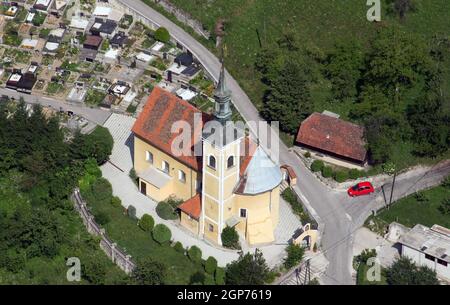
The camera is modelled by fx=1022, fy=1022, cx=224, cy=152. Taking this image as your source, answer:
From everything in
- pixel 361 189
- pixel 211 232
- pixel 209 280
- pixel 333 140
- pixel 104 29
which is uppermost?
pixel 104 29

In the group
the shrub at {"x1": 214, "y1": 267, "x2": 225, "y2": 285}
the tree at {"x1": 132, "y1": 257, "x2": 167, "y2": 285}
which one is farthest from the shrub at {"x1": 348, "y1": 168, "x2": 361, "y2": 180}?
the tree at {"x1": 132, "y1": 257, "x2": 167, "y2": 285}

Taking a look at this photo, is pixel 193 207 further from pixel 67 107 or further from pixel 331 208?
pixel 67 107

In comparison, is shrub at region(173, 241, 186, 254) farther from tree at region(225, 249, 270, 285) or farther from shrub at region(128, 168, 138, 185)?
shrub at region(128, 168, 138, 185)

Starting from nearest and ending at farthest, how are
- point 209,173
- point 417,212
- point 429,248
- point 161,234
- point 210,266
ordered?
point 210,266
point 209,173
point 429,248
point 161,234
point 417,212

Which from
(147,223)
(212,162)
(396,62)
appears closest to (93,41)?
(147,223)

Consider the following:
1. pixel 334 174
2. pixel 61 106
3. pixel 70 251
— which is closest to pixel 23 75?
pixel 61 106

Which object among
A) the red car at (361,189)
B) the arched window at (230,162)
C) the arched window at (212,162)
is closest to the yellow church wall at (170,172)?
the arched window at (212,162)
